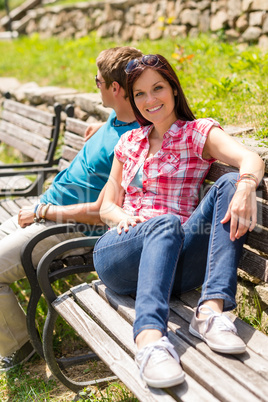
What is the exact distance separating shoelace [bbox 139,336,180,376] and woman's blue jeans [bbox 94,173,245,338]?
0.07 meters

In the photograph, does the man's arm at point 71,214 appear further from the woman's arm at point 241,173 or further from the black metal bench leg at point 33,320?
the woman's arm at point 241,173

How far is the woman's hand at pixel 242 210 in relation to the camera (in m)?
2.13

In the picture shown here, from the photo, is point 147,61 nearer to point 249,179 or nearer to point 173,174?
point 173,174

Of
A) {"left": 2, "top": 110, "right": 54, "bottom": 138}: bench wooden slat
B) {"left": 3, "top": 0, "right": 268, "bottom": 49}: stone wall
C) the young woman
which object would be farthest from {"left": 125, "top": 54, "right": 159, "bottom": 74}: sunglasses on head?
{"left": 3, "top": 0, "right": 268, "bottom": 49}: stone wall

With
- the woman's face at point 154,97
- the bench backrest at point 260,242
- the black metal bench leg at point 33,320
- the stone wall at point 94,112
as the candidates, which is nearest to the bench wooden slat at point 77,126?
the stone wall at point 94,112

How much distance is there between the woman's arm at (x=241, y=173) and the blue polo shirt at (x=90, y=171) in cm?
77

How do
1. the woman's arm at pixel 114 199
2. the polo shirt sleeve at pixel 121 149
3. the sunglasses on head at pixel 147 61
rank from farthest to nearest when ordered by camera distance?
1. the polo shirt sleeve at pixel 121 149
2. the woman's arm at pixel 114 199
3. the sunglasses on head at pixel 147 61

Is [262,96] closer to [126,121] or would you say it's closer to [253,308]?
[126,121]

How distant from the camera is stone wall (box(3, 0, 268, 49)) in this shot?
20.1ft

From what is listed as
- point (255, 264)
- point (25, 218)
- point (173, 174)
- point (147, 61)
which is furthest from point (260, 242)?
point (25, 218)

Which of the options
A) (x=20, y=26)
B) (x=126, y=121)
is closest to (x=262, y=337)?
(x=126, y=121)

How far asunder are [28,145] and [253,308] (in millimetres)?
2992

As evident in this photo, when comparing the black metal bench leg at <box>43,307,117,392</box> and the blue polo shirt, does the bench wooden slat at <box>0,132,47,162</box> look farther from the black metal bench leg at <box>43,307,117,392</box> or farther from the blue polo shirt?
the black metal bench leg at <box>43,307,117,392</box>

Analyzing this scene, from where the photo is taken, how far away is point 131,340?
2.20m
